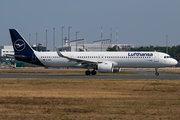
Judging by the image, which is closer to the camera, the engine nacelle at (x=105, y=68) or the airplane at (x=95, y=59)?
the engine nacelle at (x=105, y=68)

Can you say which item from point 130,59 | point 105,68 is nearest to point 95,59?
point 105,68

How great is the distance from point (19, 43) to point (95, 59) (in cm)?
1239

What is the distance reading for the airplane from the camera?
140 ft

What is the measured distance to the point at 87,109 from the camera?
13250 mm

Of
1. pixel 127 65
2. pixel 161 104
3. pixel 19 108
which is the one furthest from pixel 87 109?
pixel 127 65

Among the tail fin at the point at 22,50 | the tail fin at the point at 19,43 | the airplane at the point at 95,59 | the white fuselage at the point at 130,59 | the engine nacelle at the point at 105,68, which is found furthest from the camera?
the tail fin at the point at 19,43

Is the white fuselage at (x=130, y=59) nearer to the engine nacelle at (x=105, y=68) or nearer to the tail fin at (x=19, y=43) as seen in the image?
the engine nacelle at (x=105, y=68)

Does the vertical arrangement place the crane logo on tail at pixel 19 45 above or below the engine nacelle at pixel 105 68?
above

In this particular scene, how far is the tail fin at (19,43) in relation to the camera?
45.0 metres

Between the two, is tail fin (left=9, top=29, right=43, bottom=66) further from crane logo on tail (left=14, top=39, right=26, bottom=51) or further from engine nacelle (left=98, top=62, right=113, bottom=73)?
engine nacelle (left=98, top=62, right=113, bottom=73)

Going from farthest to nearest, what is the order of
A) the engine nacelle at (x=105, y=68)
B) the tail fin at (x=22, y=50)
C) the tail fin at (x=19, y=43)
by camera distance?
the tail fin at (x=19, y=43), the tail fin at (x=22, y=50), the engine nacelle at (x=105, y=68)

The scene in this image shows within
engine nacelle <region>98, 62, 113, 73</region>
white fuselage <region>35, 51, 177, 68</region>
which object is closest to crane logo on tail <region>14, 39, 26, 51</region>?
white fuselage <region>35, 51, 177, 68</region>

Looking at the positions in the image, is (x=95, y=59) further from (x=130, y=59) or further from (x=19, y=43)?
(x=19, y=43)

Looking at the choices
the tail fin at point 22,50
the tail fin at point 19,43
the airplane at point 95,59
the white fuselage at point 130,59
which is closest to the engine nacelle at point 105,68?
the airplane at point 95,59
